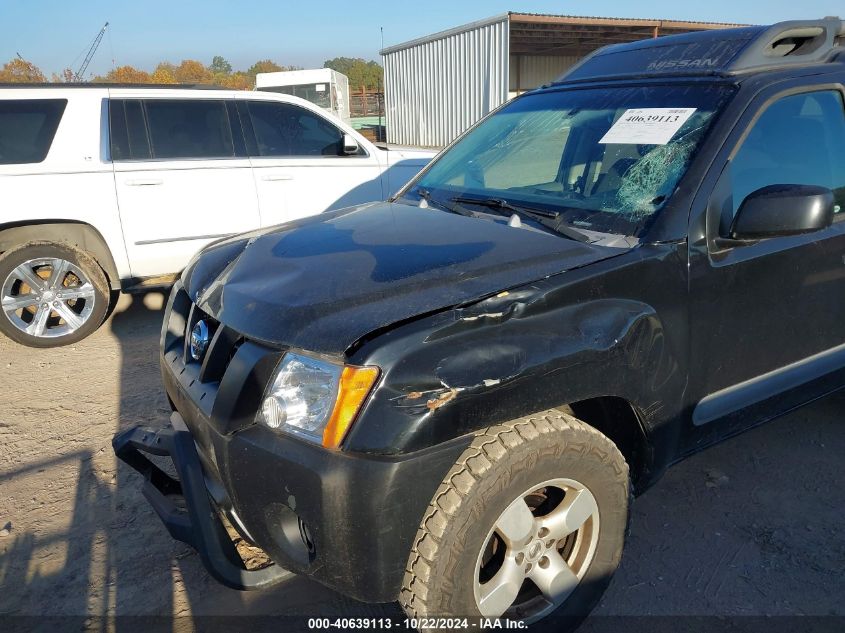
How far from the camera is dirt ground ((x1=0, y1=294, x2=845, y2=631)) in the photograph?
2.43 m

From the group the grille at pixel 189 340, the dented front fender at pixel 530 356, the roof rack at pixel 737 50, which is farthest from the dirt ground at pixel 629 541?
the roof rack at pixel 737 50

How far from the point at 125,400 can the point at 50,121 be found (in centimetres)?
248

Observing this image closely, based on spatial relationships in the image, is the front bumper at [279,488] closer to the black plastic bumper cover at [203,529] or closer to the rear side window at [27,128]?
the black plastic bumper cover at [203,529]

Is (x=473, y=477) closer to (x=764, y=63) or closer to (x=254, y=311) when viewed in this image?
(x=254, y=311)

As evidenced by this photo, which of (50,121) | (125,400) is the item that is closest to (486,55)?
(50,121)

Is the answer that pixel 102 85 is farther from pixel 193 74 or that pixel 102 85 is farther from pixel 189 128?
pixel 193 74

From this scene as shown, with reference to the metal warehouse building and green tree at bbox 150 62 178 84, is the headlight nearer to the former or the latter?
the metal warehouse building

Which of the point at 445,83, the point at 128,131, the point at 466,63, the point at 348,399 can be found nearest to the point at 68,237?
the point at 128,131

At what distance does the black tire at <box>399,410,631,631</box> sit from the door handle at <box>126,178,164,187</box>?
14.4 ft

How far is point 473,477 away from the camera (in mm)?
1794

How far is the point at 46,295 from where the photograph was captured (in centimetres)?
510

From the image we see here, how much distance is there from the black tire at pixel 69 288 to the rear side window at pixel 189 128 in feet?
3.51

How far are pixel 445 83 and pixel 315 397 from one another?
17718mm

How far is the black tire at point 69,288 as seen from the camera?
4.93 m
